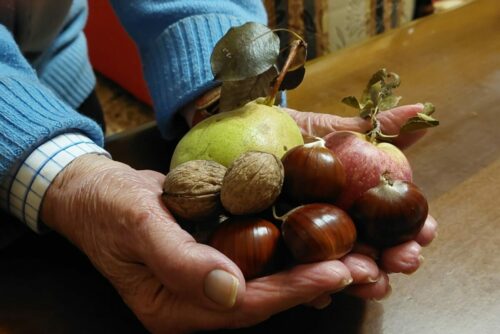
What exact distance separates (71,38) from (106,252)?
0.50 m

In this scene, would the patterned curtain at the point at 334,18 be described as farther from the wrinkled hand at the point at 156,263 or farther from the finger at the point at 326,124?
the wrinkled hand at the point at 156,263

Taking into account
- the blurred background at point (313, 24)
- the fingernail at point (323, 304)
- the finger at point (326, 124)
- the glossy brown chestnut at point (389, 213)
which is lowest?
the blurred background at point (313, 24)

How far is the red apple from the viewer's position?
484 mm

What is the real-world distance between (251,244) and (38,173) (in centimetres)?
24

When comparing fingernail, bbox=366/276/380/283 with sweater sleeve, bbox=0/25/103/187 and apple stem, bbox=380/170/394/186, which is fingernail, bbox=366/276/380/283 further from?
sweater sleeve, bbox=0/25/103/187

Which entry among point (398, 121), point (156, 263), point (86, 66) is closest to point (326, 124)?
point (398, 121)

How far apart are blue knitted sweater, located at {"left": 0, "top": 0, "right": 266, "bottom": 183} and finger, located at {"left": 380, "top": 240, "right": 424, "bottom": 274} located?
32cm

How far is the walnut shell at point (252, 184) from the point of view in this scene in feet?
1.42

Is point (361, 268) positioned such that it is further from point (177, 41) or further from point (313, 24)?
point (313, 24)


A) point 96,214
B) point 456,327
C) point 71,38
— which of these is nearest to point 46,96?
point 96,214

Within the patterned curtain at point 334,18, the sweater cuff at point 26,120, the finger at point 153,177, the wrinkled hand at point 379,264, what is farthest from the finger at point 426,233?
the patterned curtain at point 334,18

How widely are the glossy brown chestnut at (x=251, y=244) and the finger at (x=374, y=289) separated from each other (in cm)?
7

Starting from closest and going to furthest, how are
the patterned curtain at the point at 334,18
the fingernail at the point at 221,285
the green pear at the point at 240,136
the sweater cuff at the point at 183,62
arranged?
the fingernail at the point at 221,285, the green pear at the point at 240,136, the sweater cuff at the point at 183,62, the patterned curtain at the point at 334,18

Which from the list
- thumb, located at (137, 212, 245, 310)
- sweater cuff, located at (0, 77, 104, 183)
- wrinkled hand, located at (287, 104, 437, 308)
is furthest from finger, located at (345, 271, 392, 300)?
sweater cuff, located at (0, 77, 104, 183)
